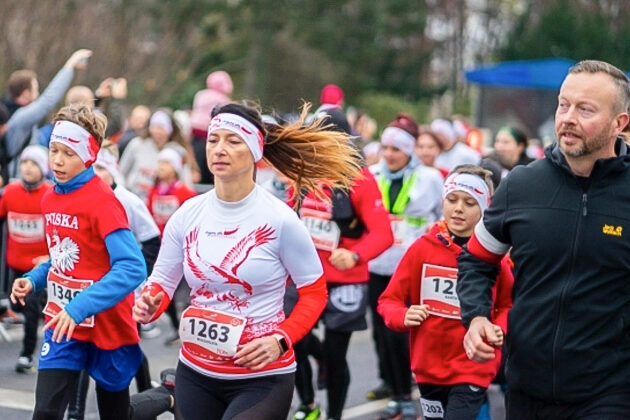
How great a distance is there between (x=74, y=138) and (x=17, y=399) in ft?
10.2

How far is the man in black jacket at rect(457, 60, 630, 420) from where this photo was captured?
466 centimetres

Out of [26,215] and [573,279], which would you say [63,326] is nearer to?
[573,279]

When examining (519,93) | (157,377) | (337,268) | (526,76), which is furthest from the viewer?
(519,93)

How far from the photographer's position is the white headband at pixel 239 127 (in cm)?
561

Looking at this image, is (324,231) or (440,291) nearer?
(440,291)

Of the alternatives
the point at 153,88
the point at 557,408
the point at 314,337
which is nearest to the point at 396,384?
the point at 314,337

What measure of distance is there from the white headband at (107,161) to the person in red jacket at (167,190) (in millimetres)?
3508

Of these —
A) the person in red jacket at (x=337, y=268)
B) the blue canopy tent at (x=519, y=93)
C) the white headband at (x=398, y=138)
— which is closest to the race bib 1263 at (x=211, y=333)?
the person in red jacket at (x=337, y=268)

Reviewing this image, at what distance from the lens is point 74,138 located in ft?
21.3

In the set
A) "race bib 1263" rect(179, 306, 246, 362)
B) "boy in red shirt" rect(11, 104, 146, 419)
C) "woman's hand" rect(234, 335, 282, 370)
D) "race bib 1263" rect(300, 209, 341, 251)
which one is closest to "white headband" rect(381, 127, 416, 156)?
"race bib 1263" rect(300, 209, 341, 251)

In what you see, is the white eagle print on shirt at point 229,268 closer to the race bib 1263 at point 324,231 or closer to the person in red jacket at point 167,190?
the race bib 1263 at point 324,231

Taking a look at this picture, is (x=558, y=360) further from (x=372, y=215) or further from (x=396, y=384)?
(x=396, y=384)

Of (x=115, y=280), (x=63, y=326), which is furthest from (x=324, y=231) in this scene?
(x=63, y=326)

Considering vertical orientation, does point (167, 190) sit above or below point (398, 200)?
below
